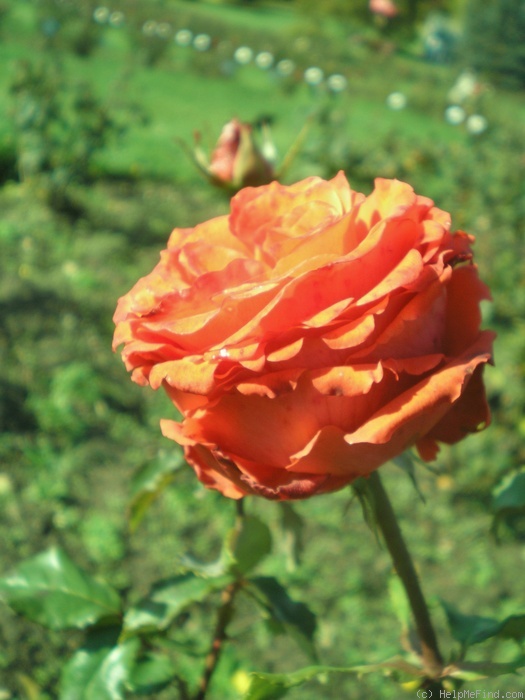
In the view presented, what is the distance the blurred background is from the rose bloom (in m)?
0.10

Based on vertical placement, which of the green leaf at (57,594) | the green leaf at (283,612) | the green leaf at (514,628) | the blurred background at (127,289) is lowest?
the blurred background at (127,289)

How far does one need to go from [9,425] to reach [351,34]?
8136 mm

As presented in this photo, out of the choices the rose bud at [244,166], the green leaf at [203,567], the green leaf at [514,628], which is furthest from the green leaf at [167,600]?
the rose bud at [244,166]

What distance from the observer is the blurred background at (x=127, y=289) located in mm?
1560

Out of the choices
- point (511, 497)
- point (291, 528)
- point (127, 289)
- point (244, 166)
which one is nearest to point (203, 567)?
point (291, 528)

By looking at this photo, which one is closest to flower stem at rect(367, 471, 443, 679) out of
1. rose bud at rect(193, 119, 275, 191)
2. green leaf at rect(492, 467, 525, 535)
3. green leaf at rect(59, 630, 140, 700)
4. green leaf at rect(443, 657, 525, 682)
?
green leaf at rect(443, 657, 525, 682)

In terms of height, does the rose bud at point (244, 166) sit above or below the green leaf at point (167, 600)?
below

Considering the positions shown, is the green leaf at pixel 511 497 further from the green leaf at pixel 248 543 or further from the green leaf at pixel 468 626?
the green leaf at pixel 248 543

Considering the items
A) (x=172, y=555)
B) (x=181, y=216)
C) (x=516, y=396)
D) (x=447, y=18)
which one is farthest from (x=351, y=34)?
(x=172, y=555)

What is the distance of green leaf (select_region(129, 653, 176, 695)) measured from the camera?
2.20 feet

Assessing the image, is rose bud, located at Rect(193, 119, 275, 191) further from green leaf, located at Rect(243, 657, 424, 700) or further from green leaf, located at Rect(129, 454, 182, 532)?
green leaf, located at Rect(243, 657, 424, 700)

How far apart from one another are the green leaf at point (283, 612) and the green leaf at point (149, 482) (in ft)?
0.50

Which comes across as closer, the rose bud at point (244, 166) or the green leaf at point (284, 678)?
the green leaf at point (284, 678)

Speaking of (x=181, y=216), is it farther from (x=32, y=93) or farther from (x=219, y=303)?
(x=219, y=303)
